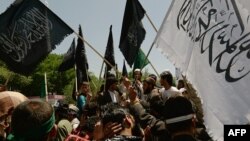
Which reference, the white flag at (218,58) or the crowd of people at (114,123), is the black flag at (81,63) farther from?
the white flag at (218,58)

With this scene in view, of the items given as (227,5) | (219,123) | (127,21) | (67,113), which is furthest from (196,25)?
(127,21)

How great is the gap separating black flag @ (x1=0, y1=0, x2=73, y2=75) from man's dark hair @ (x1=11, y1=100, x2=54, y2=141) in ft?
18.3

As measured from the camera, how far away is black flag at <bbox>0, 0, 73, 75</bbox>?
827 cm

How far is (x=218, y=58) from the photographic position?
3.79 meters

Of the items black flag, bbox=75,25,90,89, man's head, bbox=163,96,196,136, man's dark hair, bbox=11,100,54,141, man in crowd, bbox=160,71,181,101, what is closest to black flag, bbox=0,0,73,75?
man in crowd, bbox=160,71,181,101

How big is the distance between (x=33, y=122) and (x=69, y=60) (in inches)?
406

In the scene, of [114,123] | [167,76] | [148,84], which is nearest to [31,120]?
[114,123]

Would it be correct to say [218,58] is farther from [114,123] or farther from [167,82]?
[167,82]

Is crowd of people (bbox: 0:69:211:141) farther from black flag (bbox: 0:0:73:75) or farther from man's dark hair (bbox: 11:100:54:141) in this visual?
black flag (bbox: 0:0:73:75)

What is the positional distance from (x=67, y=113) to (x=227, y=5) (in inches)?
140

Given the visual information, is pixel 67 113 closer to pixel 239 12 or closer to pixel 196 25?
pixel 196 25

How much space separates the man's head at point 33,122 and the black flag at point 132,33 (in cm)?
666

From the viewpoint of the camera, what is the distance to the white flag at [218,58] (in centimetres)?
352

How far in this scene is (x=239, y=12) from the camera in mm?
3764
